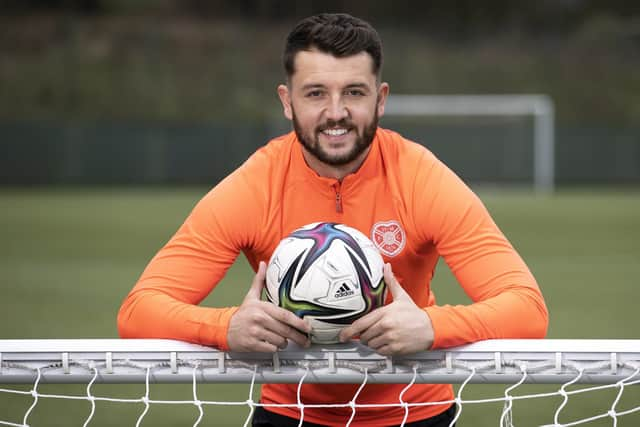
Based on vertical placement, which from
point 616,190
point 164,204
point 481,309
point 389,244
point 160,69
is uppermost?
point 160,69

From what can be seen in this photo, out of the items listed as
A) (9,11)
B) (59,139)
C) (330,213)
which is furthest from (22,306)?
(9,11)

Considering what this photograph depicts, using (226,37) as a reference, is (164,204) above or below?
below

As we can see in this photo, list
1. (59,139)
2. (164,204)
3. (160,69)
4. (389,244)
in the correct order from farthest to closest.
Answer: (160,69), (59,139), (164,204), (389,244)

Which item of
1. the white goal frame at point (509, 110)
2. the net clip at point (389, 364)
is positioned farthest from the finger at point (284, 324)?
the white goal frame at point (509, 110)

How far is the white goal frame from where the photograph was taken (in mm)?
30062

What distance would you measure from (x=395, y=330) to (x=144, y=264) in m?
10.0

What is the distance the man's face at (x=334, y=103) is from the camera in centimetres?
314

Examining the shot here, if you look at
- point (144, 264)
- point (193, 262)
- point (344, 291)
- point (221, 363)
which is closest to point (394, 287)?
point (344, 291)

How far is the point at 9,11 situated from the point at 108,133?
10.1m

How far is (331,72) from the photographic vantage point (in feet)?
10.3

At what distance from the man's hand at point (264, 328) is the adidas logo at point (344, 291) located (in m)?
0.14

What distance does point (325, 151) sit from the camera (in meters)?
3.27

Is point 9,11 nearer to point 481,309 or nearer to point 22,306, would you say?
point 22,306

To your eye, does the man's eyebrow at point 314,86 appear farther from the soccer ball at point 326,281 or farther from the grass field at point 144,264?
the grass field at point 144,264
